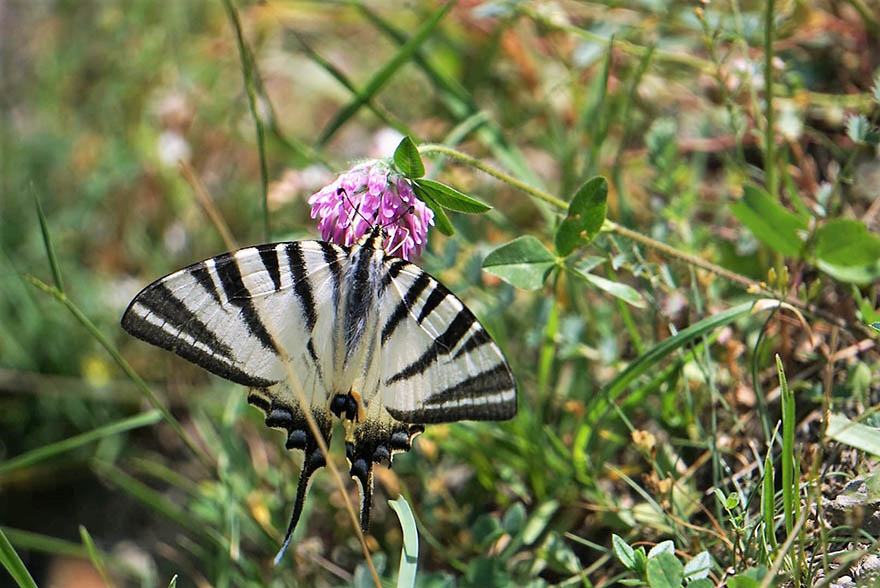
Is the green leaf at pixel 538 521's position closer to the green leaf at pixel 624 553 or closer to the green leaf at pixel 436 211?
the green leaf at pixel 624 553

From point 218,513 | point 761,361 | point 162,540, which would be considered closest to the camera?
point 761,361

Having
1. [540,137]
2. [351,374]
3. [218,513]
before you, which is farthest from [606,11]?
[218,513]

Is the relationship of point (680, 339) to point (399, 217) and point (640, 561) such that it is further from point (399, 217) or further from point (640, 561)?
point (399, 217)

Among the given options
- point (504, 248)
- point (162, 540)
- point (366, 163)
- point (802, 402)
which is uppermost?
point (366, 163)

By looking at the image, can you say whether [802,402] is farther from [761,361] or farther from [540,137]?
[540,137]

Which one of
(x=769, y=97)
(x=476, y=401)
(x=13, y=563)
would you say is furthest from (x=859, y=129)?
(x=13, y=563)

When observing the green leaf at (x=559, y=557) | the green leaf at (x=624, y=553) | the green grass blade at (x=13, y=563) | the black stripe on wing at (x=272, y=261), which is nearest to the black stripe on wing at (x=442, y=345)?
the black stripe on wing at (x=272, y=261)

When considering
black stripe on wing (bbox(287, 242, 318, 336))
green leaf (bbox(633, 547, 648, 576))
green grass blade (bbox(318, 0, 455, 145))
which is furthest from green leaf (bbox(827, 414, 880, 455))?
green grass blade (bbox(318, 0, 455, 145))
